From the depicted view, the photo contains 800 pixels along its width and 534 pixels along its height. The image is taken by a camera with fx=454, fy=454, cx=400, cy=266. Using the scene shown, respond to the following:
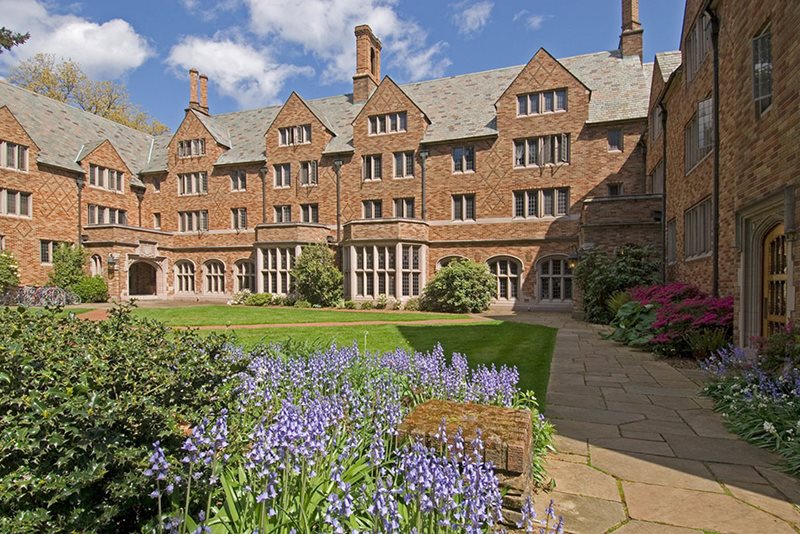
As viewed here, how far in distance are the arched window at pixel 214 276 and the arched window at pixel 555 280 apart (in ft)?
63.9

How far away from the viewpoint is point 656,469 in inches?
152

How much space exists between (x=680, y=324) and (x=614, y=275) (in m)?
6.57

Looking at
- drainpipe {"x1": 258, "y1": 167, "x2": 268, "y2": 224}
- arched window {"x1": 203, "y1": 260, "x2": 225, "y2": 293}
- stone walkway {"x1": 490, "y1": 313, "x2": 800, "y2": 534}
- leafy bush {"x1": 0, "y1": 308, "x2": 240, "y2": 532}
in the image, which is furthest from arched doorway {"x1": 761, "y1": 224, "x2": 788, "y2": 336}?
arched window {"x1": 203, "y1": 260, "x2": 225, "y2": 293}

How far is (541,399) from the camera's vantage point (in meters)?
5.73

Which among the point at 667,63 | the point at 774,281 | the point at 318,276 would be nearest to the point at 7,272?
the point at 318,276

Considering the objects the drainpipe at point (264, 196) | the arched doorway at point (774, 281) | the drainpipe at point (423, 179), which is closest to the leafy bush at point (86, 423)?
the arched doorway at point (774, 281)

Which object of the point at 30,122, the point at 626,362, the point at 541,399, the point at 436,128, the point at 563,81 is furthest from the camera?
the point at 30,122

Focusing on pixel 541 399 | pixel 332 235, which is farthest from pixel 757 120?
pixel 332 235

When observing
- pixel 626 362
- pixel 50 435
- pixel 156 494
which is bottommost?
pixel 626 362

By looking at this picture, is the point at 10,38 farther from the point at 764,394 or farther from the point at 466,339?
the point at 764,394

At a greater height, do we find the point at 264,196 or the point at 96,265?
the point at 264,196

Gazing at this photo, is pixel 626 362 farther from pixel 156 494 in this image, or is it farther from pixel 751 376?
pixel 156 494

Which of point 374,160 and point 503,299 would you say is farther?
point 374,160

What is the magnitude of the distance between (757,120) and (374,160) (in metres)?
19.6
